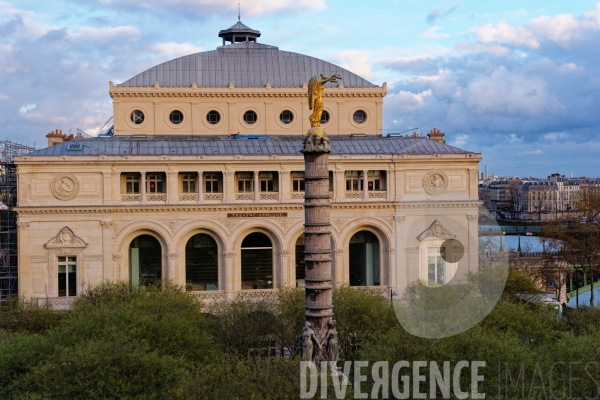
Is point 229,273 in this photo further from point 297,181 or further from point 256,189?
point 297,181

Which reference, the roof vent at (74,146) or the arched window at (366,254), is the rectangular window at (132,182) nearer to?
the roof vent at (74,146)

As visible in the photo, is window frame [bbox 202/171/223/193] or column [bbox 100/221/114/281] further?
window frame [bbox 202/171/223/193]

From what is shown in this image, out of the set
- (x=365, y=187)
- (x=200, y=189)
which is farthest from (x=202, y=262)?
(x=365, y=187)

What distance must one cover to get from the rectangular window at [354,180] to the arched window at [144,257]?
15568 mm

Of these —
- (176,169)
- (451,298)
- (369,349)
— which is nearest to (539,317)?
(451,298)

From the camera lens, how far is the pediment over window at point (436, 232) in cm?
6612

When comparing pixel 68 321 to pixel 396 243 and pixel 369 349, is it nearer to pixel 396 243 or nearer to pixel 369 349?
pixel 369 349

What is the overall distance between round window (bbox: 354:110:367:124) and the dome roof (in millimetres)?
2340

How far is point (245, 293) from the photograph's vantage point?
63.6 meters

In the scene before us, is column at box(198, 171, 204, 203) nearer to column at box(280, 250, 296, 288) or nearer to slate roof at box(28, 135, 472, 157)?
slate roof at box(28, 135, 472, 157)

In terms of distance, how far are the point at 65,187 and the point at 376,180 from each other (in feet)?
78.6

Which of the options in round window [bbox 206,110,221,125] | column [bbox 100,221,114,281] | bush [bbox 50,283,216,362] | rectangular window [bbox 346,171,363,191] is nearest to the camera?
bush [bbox 50,283,216,362]

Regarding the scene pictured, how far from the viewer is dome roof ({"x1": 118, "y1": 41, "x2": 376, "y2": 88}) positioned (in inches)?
2906

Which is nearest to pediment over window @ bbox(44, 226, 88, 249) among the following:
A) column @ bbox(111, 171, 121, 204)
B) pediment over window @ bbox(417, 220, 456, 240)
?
column @ bbox(111, 171, 121, 204)
